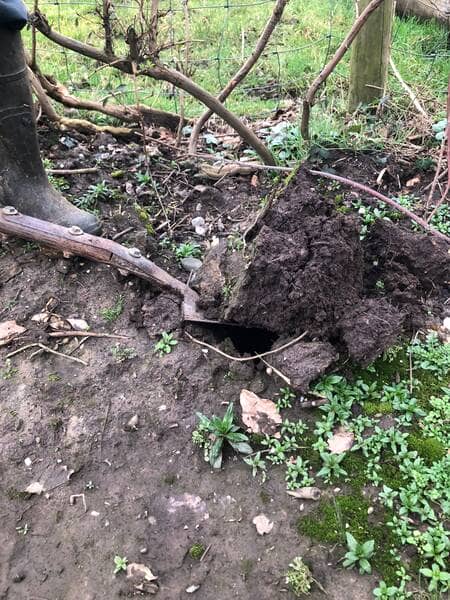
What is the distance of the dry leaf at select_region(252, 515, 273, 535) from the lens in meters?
1.81

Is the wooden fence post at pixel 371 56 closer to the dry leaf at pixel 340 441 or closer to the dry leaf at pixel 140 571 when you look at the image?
the dry leaf at pixel 340 441

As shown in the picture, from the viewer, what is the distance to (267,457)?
1997 mm

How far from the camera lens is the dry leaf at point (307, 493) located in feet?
6.18

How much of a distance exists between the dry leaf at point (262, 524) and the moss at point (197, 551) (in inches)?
7.5

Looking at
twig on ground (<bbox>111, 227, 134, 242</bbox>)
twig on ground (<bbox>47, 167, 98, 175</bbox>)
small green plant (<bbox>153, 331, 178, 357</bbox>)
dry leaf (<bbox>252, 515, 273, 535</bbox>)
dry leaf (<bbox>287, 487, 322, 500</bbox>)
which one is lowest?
dry leaf (<bbox>252, 515, 273, 535</bbox>)

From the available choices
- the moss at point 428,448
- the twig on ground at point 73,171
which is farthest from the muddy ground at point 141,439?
the twig on ground at point 73,171

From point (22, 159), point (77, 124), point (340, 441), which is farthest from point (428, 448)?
point (77, 124)

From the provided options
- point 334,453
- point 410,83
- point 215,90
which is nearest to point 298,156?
point 410,83

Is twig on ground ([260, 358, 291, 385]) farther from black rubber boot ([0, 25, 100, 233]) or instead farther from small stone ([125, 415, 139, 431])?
black rubber boot ([0, 25, 100, 233])

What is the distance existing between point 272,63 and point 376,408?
4.08m

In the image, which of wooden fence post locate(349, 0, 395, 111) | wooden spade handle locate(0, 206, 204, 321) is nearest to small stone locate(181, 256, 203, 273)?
wooden spade handle locate(0, 206, 204, 321)

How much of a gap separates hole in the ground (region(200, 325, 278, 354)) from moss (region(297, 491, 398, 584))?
73 cm

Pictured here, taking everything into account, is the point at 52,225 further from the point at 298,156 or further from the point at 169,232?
the point at 298,156

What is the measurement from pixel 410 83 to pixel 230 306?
110 inches
